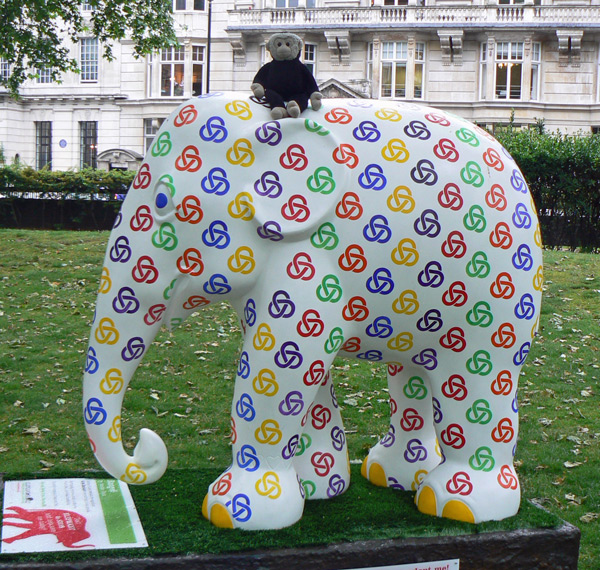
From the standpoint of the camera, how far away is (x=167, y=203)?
3004 millimetres

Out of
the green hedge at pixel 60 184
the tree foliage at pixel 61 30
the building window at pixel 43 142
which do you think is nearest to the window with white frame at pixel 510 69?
the green hedge at pixel 60 184

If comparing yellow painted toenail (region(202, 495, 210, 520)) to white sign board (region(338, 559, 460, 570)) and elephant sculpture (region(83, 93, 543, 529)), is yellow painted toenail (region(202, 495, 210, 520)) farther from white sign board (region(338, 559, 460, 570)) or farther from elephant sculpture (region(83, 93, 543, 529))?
white sign board (region(338, 559, 460, 570))

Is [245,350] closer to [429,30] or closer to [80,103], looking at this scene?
[429,30]

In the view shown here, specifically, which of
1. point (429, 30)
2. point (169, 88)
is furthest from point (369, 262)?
point (169, 88)

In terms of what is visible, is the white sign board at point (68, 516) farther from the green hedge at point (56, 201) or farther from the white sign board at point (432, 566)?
the green hedge at point (56, 201)

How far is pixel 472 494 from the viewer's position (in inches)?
129

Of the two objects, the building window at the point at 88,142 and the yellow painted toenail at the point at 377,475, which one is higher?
the building window at the point at 88,142

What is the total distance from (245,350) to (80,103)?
3162cm

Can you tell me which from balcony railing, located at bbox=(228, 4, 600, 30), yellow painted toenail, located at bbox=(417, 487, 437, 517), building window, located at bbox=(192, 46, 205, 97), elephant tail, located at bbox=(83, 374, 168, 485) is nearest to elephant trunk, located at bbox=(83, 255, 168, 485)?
elephant tail, located at bbox=(83, 374, 168, 485)

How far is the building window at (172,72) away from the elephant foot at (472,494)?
1166 inches

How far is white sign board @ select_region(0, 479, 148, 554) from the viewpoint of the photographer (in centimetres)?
304

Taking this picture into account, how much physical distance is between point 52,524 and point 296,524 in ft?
3.19

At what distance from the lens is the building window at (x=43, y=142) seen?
1319 inches

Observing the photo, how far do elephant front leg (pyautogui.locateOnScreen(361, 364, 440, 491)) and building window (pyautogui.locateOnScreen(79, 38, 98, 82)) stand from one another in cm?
3121
